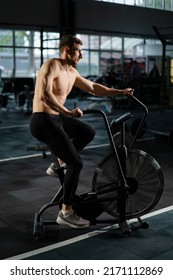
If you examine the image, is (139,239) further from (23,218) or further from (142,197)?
(23,218)

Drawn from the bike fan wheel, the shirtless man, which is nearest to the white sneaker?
the shirtless man

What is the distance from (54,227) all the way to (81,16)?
52.7 feet

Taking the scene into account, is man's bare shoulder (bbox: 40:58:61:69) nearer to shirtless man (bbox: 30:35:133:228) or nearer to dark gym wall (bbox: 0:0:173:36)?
shirtless man (bbox: 30:35:133:228)

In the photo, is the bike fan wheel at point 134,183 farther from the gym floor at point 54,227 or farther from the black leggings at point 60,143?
the black leggings at point 60,143

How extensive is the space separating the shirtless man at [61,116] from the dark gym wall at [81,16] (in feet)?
44.2

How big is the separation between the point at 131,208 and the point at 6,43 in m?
19.9

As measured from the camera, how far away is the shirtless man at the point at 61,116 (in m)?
3.60

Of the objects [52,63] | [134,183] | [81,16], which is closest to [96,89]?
[52,63]

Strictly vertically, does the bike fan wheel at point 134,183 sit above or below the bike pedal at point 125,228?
above

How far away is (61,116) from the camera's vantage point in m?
3.84

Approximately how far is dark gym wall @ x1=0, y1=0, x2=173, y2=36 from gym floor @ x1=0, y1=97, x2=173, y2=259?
10.8 metres

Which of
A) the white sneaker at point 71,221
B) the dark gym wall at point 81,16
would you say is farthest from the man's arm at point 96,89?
the dark gym wall at point 81,16

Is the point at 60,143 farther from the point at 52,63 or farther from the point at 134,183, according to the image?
the point at 134,183
